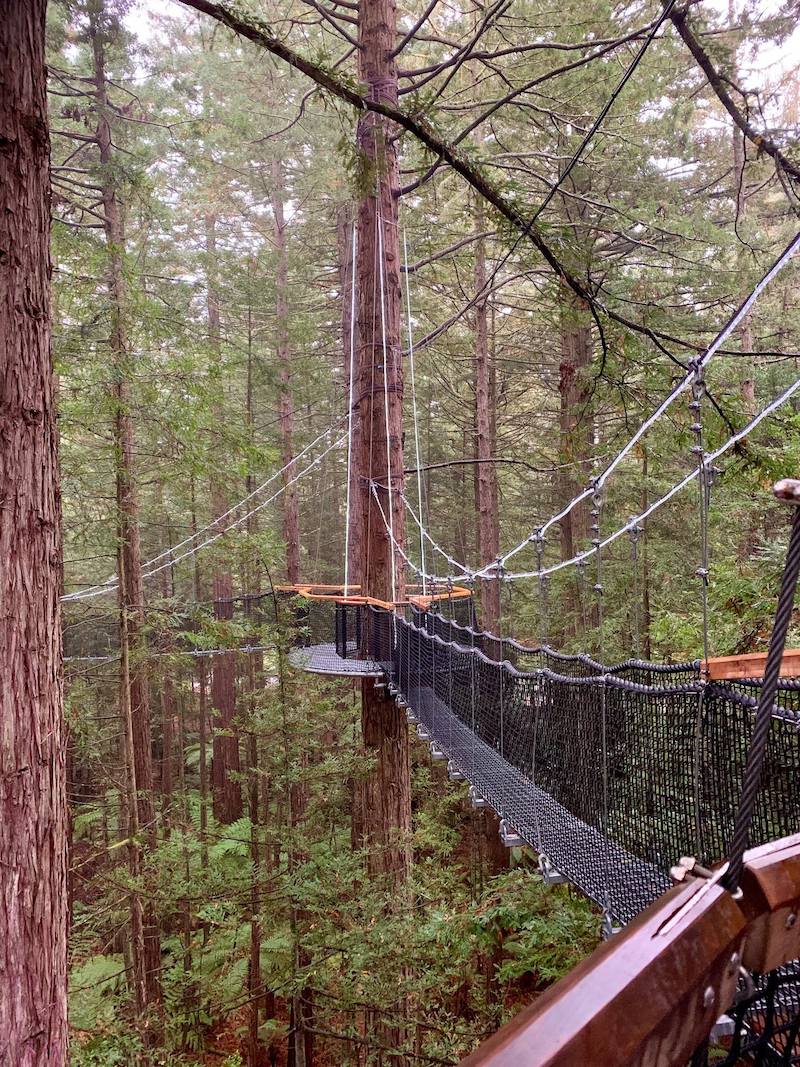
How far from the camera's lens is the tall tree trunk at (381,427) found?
442cm

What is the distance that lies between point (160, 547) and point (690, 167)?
10.8 m

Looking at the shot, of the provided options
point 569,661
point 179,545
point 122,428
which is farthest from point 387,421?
point 179,545

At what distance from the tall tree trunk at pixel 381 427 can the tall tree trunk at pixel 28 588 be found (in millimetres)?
2940

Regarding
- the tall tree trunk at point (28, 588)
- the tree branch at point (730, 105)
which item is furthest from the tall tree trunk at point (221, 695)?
the tall tree trunk at point (28, 588)

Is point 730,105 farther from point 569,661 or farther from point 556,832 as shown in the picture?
point 556,832

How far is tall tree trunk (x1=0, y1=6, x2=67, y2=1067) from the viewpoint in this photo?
1519 millimetres

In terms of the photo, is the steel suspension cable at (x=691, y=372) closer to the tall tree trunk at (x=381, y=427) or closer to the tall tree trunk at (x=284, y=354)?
the tall tree trunk at (x=381, y=427)

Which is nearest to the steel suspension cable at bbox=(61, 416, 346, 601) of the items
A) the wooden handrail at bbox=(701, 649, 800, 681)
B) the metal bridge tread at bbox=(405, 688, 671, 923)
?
the metal bridge tread at bbox=(405, 688, 671, 923)

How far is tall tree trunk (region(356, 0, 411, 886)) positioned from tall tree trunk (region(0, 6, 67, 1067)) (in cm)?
294

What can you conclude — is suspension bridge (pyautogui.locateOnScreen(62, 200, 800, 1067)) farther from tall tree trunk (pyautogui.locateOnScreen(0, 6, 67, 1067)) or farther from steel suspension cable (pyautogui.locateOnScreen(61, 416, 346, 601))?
steel suspension cable (pyautogui.locateOnScreen(61, 416, 346, 601))

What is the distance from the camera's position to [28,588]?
1.61 meters

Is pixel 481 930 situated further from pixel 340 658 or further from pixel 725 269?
pixel 725 269

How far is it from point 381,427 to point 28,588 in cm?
363

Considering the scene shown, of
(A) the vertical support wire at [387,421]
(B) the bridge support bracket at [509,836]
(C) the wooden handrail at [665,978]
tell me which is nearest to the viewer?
(C) the wooden handrail at [665,978]
